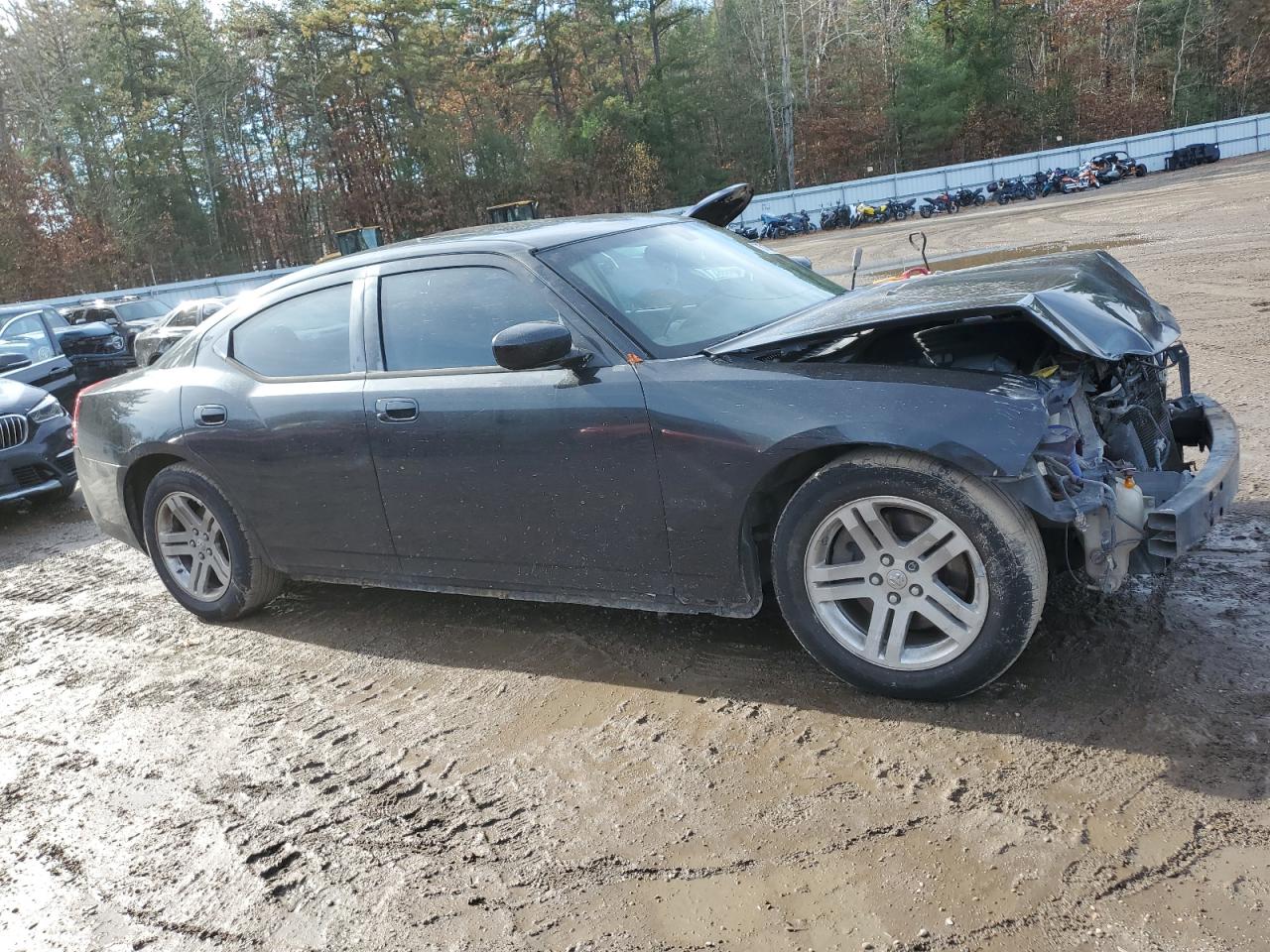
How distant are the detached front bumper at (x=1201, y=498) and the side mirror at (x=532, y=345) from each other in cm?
194

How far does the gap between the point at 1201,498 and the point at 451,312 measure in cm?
273

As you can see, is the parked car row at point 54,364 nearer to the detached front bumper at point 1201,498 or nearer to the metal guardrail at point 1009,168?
the detached front bumper at point 1201,498

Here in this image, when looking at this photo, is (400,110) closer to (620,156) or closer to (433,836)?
(620,156)

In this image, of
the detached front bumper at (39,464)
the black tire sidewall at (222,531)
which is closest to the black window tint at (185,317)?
the detached front bumper at (39,464)

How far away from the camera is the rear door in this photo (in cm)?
421

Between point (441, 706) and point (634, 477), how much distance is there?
1163 millimetres

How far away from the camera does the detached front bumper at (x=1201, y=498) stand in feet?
9.83

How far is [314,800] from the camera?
3.28 meters

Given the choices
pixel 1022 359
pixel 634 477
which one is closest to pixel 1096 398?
pixel 1022 359

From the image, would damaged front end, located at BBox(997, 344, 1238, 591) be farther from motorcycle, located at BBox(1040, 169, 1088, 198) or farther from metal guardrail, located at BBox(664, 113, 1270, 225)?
metal guardrail, located at BBox(664, 113, 1270, 225)

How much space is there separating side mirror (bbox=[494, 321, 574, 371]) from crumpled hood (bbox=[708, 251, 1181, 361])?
0.52 metres

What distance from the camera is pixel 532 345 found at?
3.44 meters

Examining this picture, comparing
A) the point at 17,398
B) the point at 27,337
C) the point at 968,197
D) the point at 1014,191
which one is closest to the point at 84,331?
the point at 27,337

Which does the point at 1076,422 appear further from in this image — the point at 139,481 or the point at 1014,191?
the point at 1014,191
